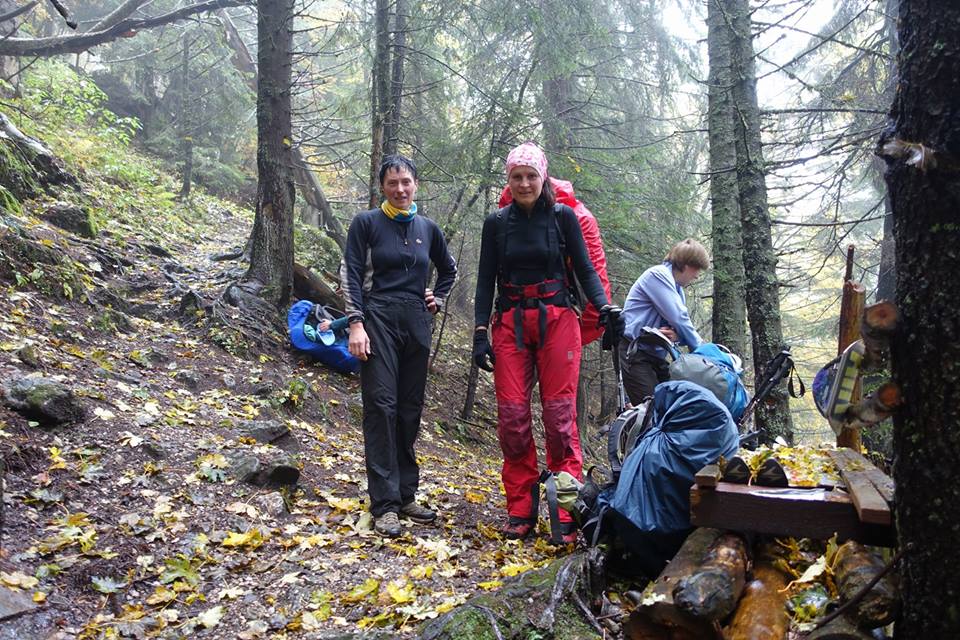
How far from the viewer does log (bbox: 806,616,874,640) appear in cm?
228

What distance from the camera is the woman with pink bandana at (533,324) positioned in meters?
4.34

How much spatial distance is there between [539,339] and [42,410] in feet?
11.0

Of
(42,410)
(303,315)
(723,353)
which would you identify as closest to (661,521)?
(723,353)

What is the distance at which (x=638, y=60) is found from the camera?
1389cm

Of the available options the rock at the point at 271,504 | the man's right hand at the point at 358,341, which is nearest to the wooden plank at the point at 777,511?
the man's right hand at the point at 358,341

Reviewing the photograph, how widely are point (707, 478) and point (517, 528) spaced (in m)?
1.67

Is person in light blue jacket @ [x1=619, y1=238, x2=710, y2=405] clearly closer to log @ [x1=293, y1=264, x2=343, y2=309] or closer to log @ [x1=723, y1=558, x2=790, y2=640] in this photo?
log @ [x1=723, y1=558, x2=790, y2=640]

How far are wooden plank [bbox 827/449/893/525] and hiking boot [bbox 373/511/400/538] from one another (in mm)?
2584

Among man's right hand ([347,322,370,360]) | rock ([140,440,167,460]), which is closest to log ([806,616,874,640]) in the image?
man's right hand ([347,322,370,360])

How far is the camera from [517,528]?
439cm

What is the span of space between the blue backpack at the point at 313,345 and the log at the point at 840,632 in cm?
632

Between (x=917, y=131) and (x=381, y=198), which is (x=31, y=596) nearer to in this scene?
(x=917, y=131)

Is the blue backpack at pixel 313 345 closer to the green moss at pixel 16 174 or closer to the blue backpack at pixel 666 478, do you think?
the green moss at pixel 16 174

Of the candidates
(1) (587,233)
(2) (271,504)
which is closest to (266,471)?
(2) (271,504)
